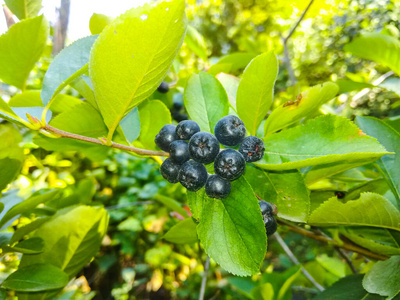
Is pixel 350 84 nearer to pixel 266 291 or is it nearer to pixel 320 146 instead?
pixel 320 146

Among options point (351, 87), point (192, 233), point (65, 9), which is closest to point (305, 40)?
point (65, 9)

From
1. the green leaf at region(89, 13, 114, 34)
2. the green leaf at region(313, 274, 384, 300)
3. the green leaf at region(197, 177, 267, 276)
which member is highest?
the green leaf at region(89, 13, 114, 34)

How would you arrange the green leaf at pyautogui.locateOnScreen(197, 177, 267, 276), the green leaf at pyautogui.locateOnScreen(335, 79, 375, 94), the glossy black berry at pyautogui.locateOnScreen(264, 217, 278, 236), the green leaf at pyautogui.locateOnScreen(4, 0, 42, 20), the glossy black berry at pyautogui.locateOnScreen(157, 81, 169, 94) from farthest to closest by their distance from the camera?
the glossy black berry at pyautogui.locateOnScreen(157, 81, 169, 94), the green leaf at pyautogui.locateOnScreen(335, 79, 375, 94), the green leaf at pyautogui.locateOnScreen(4, 0, 42, 20), the glossy black berry at pyautogui.locateOnScreen(264, 217, 278, 236), the green leaf at pyautogui.locateOnScreen(197, 177, 267, 276)

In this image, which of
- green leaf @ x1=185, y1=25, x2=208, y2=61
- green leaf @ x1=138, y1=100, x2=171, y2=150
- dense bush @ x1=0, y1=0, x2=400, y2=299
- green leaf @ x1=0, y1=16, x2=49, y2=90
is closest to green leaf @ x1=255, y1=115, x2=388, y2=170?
dense bush @ x1=0, y1=0, x2=400, y2=299

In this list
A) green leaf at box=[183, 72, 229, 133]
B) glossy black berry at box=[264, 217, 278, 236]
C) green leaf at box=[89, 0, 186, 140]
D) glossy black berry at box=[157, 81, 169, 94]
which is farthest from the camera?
glossy black berry at box=[157, 81, 169, 94]

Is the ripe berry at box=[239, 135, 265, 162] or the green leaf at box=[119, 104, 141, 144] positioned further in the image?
the green leaf at box=[119, 104, 141, 144]

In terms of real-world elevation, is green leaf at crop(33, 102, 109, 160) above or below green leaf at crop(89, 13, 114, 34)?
below

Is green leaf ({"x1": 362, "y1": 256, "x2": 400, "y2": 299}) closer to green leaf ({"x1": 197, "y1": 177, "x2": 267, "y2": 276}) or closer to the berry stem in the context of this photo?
green leaf ({"x1": 197, "y1": 177, "x2": 267, "y2": 276})

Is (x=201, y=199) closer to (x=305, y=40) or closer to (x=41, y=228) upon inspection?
(x=41, y=228)
